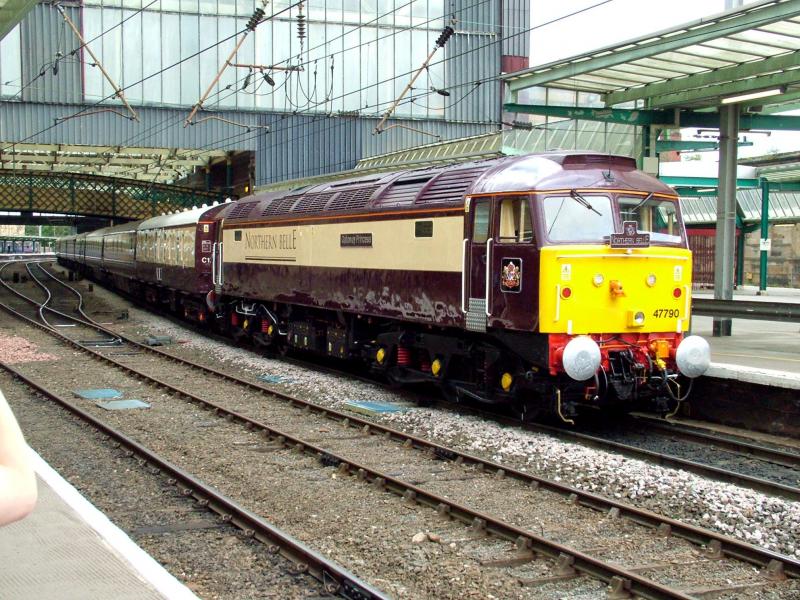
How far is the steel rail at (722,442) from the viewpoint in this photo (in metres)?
10.2

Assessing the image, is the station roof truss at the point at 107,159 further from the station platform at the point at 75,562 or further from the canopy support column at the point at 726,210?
the station platform at the point at 75,562

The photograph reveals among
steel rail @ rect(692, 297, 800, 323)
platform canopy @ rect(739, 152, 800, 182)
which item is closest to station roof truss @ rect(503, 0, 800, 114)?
steel rail @ rect(692, 297, 800, 323)

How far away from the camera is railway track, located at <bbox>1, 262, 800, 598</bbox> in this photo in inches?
259

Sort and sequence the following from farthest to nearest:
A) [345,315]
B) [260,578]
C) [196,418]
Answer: [345,315] < [196,418] < [260,578]

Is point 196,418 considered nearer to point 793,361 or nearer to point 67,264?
point 793,361

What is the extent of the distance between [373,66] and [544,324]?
32.0 m

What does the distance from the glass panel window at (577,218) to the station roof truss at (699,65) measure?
13.4 ft

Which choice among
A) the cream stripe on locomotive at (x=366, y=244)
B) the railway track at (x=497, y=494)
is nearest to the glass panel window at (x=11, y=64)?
the cream stripe on locomotive at (x=366, y=244)

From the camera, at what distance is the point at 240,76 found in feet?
131

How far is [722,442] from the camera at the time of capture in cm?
1098

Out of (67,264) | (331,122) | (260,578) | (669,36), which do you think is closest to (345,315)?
(669,36)

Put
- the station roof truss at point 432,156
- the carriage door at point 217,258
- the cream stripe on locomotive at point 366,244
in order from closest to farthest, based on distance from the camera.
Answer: the cream stripe on locomotive at point 366,244, the station roof truss at point 432,156, the carriage door at point 217,258

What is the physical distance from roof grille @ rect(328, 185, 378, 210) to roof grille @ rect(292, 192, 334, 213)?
414mm

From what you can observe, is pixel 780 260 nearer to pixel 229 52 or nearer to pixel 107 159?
pixel 229 52
